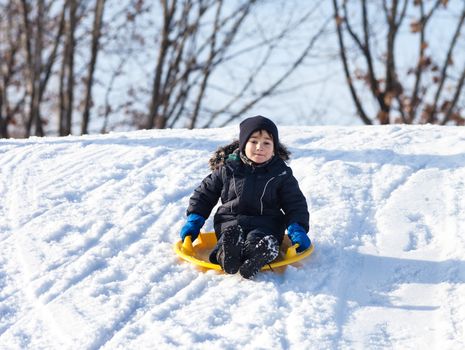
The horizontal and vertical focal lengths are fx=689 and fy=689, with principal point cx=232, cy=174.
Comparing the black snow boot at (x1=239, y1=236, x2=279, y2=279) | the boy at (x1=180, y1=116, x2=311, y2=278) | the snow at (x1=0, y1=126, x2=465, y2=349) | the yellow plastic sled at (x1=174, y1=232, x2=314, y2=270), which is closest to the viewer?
the snow at (x1=0, y1=126, x2=465, y2=349)

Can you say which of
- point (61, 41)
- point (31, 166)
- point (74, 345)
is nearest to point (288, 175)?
point (74, 345)

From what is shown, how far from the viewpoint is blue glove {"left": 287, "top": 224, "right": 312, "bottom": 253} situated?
3828mm

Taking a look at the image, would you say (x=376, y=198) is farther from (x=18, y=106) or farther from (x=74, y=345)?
(x=18, y=106)

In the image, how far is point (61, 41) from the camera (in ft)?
46.5

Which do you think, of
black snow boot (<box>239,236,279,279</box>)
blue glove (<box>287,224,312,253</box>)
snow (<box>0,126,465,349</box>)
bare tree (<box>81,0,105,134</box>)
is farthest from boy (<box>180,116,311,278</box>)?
bare tree (<box>81,0,105,134</box>)

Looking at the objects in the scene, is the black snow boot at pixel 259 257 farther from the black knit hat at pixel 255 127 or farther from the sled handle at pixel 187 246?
the black knit hat at pixel 255 127

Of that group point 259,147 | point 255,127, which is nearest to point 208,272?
point 259,147

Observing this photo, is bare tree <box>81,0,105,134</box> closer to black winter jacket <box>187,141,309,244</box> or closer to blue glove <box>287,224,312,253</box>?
black winter jacket <box>187,141,309,244</box>

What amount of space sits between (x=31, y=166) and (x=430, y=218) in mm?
3238

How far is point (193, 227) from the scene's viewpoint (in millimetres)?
4051

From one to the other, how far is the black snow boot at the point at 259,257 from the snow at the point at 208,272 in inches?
3.5

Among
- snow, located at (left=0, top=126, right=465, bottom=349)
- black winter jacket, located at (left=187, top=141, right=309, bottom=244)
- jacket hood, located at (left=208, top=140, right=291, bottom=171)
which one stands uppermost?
jacket hood, located at (left=208, top=140, right=291, bottom=171)

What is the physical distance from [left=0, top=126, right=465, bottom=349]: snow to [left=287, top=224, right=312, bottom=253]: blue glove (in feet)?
0.47

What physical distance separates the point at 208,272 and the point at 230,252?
258 millimetres
